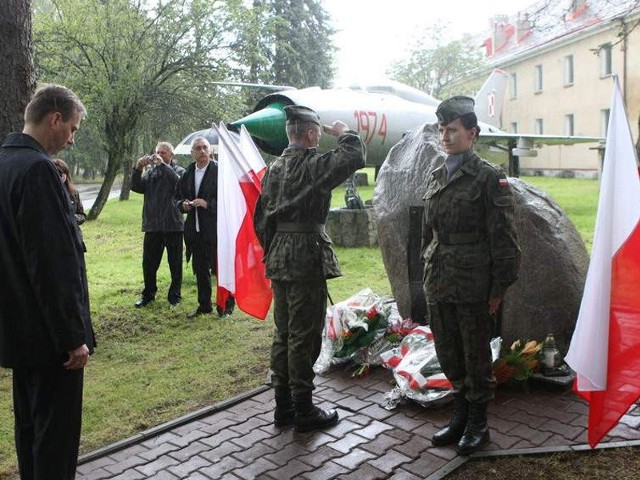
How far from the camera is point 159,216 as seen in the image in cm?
721

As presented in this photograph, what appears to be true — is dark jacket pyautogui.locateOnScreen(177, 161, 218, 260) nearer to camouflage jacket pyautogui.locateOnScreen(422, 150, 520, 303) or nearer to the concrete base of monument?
camouflage jacket pyautogui.locateOnScreen(422, 150, 520, 303)

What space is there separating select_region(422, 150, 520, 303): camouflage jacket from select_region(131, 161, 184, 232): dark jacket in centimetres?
431

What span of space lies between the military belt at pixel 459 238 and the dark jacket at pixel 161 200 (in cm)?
432

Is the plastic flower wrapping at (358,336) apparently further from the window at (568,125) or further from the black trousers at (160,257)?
the window at (568,125)

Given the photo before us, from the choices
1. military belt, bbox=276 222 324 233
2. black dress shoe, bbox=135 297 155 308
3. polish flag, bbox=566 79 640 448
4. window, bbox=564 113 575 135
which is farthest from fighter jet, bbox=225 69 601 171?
window, bbox=564 113 575 135

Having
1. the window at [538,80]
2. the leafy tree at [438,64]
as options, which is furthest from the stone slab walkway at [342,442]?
the leafy tree at [438,64]

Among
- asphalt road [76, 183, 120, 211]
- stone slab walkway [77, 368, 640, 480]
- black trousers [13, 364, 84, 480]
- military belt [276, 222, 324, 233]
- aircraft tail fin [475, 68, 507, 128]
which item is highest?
aircraft tail fin [475, 68, 507, 128]

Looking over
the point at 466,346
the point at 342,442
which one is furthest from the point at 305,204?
the point at 342,442

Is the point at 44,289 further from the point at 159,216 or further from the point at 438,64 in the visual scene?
the point at 438,64

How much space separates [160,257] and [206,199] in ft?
3.36

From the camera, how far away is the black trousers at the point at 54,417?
2.62 meters

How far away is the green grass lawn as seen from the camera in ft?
14.2

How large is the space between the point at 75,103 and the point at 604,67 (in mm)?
33489

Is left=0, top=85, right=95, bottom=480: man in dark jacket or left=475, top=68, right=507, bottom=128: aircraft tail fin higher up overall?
left=475, top=68, right=507, bottom=128: aircraft tail fin
